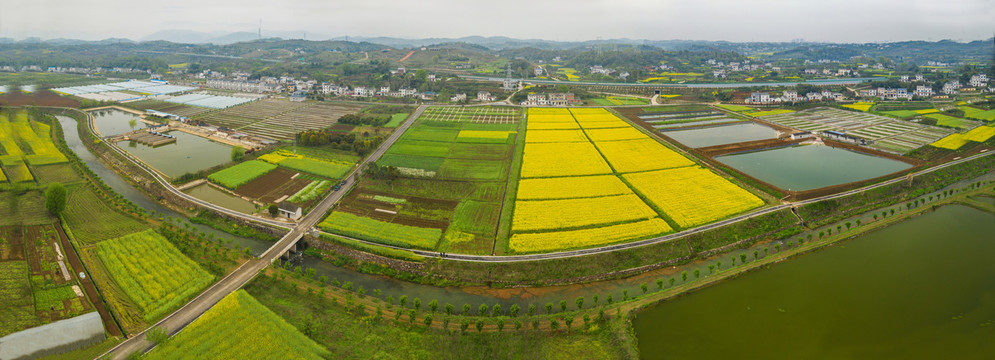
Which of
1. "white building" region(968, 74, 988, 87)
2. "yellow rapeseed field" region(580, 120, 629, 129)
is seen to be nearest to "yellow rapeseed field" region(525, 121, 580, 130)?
"yellow rapeseed field" region(580, 120, 629, 129)

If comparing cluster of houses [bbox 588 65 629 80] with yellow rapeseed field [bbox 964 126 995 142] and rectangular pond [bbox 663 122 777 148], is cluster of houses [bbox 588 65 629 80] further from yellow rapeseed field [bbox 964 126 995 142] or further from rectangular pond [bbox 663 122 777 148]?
yellow rapeseed field [bbox 964 126 995 142]


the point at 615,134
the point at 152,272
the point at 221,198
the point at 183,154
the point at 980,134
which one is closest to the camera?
the point at 152,272

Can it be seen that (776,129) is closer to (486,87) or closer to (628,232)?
(628,232)

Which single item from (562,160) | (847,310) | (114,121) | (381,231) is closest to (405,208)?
(381,231)

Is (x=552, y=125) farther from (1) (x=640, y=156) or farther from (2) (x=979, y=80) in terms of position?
(2) (x=979, y=80)

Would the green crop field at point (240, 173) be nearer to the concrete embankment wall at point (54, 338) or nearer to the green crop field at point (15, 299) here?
the green crop field at point (15, 299)

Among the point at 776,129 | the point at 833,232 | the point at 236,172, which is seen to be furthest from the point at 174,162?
the point at 776,129

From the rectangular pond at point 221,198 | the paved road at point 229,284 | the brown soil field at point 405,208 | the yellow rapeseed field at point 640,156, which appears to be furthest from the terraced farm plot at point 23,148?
the yellow rapeseed field at point 640,156
